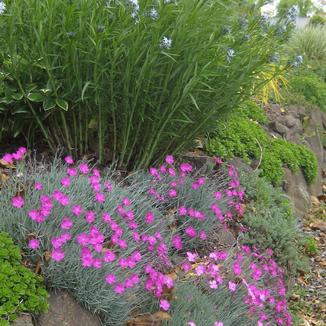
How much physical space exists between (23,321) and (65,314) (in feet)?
0.75

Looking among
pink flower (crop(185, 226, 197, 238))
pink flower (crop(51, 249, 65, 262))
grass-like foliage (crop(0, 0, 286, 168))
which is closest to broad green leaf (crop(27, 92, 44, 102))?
grass-like foliage (crop(0, 0, 286, 168))

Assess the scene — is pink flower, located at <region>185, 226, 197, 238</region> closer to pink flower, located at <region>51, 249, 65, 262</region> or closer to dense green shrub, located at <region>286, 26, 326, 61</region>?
pink flower, located at <region>51, 249, 65, 262</region>

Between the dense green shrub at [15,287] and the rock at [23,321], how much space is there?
0.02 metres

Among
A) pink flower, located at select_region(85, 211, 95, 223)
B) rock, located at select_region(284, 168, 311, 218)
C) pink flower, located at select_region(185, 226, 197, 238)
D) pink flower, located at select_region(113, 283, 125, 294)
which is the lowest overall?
rock, located at select_region(284, 168, 311, 218)

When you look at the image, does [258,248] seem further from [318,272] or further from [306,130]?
[306,130]

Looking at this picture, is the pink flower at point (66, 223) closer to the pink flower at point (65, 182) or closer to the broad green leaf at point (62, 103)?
the pink flower at point (65, 182)

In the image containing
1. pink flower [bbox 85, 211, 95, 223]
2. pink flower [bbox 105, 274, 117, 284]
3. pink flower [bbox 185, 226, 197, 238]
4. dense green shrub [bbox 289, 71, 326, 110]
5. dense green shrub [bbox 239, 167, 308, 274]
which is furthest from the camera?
dense green shrub [bbox 289, 71, 326, 110]

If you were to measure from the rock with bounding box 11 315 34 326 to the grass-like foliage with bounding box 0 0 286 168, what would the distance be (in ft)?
5.43

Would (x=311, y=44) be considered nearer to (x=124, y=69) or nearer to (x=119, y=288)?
(x=124, y=69)

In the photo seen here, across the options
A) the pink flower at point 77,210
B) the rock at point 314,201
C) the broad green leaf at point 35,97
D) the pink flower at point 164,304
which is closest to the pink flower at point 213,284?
the pink flower at point 164,304

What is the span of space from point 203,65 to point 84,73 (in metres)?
0.80

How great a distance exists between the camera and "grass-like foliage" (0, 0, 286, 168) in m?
3.46

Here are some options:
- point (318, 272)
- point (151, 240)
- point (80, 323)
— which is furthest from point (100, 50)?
point (318, 272)

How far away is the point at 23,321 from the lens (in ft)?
7.22
